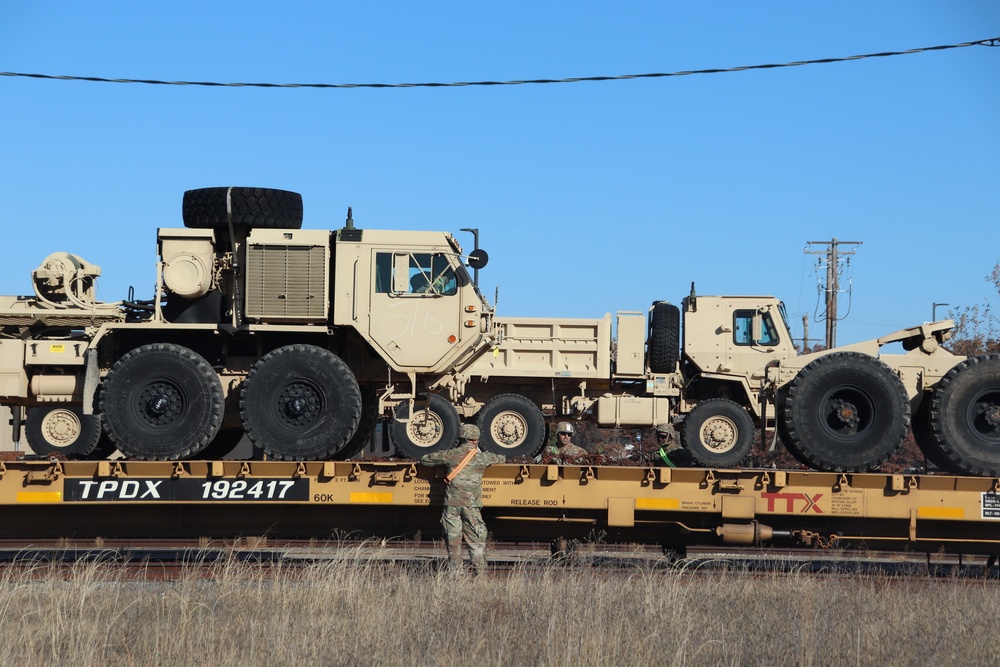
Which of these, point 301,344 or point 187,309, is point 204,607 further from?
point 187,309

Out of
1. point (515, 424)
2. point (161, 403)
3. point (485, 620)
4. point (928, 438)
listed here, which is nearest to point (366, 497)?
point (161, 403)

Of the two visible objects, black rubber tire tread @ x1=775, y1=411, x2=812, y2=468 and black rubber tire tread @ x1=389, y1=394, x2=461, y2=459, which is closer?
black rubber tire tread @ x1=775, y1=411, x2=812, y2=468

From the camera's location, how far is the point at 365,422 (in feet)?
40.3

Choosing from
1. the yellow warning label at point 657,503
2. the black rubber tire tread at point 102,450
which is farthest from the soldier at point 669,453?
the black rubber tire tread at point 102,450

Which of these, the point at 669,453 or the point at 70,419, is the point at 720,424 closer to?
the point at 669,453

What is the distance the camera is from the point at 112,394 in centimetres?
1027

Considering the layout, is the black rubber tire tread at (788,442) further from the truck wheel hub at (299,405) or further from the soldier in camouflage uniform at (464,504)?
the truck wheel hub at (299,405)

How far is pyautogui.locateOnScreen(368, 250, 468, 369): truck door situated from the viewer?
1073cm

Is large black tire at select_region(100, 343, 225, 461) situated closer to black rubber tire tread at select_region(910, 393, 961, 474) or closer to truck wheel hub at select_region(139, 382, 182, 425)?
truck wheel hub at select_region(139, 382, 182, 425)

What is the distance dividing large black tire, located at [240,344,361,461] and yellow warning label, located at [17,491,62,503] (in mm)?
Answer: 1762

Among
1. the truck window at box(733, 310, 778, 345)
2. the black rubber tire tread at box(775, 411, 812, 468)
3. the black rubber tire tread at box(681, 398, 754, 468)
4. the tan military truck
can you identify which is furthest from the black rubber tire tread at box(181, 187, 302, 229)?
the truck window at box(733, 310, 778, 345)

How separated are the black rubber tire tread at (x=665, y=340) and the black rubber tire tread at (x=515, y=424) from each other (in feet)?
7.85

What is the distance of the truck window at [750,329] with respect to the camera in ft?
62.4

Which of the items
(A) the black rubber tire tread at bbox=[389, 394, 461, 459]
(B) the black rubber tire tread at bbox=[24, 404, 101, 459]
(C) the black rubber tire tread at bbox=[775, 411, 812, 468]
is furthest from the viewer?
(A) the black rubber tire tread at bbox=[389, 394, 461, 459]
